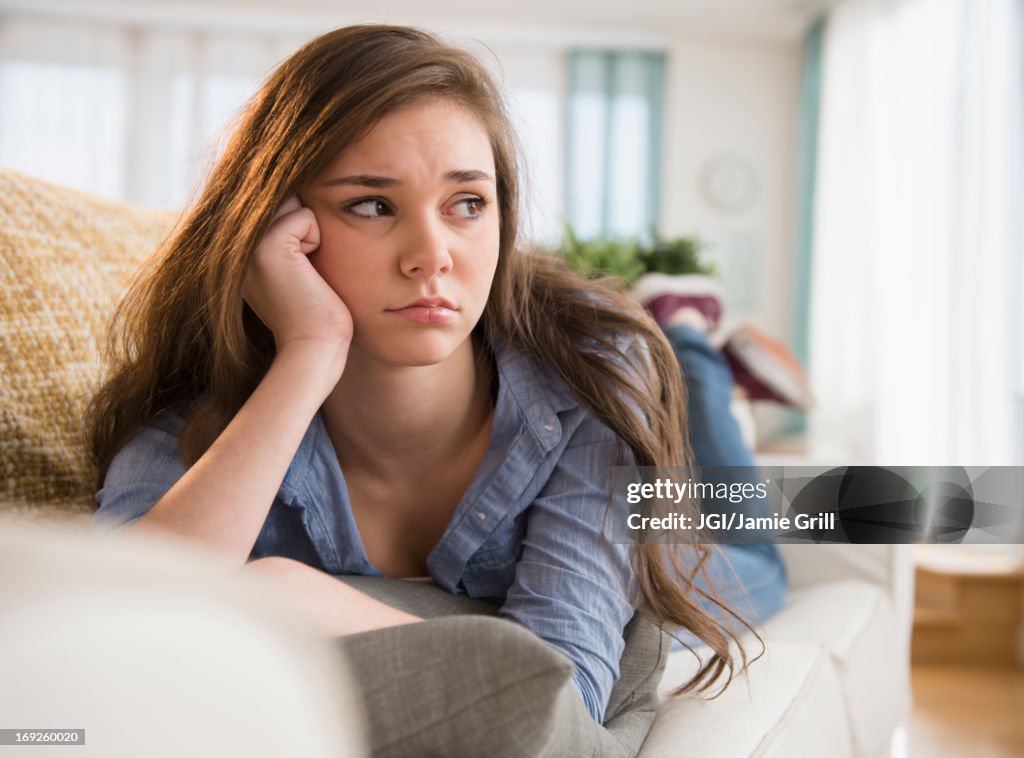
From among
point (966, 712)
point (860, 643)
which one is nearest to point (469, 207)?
point (860, 643)

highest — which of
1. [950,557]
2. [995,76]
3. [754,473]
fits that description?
[995,76]

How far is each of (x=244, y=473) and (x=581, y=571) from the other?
1.17 ft

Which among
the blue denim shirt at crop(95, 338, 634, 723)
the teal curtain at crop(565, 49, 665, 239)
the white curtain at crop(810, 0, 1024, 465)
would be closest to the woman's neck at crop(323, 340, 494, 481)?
the blue denim shirt at crop(95, 338, 634, 723)

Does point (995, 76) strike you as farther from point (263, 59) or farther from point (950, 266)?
point (263, 59)

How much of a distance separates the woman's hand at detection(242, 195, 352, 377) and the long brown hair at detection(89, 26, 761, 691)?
2cm

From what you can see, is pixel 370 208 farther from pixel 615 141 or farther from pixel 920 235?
pixel 615 141

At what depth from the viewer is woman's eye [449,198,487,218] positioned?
1080 mm

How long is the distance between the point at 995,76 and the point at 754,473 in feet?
9.58

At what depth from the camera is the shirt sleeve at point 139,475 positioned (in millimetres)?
1046

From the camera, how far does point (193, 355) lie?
4.08 ft

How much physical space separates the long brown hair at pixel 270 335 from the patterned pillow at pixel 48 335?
0.15ft

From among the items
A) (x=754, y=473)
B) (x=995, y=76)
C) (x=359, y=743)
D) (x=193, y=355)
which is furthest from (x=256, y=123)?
(x=995, y=76)

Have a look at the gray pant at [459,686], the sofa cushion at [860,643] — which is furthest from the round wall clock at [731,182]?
the gray pant at [459,686]

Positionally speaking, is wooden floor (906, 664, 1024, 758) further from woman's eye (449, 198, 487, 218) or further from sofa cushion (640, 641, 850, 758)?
woman's eye (449, 198, 487, 218)
